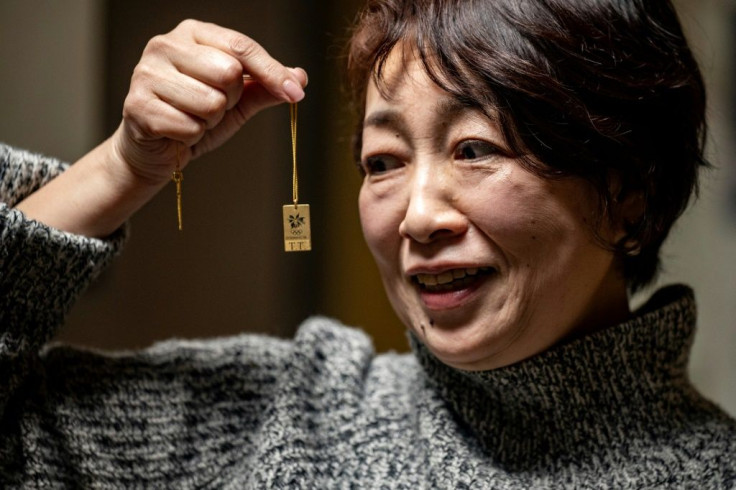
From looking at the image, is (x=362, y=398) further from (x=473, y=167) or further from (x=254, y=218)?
(x=254, y=218)

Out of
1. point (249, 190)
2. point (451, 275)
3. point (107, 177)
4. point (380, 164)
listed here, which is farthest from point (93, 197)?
point (249, 190)

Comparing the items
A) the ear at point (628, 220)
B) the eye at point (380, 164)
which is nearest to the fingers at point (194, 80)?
the eye at point (380, 164)

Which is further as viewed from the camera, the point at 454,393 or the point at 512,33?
the point at 454,393

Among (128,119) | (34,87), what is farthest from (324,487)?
A: (34,87)

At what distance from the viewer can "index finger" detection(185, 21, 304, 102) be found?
1003mm

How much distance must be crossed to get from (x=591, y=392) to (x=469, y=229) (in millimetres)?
297

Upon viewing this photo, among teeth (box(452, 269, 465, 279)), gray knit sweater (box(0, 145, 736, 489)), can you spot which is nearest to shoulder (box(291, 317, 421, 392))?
gray knit sweater (box(0, 145, 736, 489))

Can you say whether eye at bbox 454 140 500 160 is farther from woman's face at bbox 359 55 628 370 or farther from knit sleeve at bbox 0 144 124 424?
knit sleeve at bbox 0 144 124 424

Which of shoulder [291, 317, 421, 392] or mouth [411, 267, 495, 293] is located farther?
shoulder [291, 317, 421, 392]

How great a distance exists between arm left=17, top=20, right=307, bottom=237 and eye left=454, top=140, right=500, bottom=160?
218 mm

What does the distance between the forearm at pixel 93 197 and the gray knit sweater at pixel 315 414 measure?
0.11ft

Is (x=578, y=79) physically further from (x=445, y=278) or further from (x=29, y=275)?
(x=29, y=275)

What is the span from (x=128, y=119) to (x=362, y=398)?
530mm

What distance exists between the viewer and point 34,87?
4.87 ft
